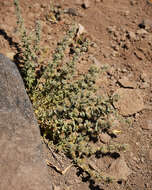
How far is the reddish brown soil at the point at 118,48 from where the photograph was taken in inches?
98.8

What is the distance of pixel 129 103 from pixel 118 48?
3.03ft

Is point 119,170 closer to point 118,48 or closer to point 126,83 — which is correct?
point 126,83

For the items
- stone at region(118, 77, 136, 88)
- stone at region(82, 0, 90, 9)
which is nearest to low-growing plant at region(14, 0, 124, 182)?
stone at region(118, 77, 136, 88)

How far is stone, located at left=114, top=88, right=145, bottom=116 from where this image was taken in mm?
2928

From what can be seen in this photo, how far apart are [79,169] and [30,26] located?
218 cm

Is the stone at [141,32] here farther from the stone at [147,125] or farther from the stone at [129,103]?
the stone at [147,125]

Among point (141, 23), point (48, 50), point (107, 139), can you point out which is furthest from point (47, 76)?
point (141, 23)

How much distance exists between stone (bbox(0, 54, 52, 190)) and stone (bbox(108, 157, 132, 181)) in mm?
824

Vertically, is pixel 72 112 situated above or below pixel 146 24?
below

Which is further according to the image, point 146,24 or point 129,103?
point 146,24

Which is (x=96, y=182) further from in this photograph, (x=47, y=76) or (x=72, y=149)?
(x=47, y=76)

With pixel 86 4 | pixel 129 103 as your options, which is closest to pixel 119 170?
pixel 129 103

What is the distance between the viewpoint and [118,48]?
11.6 feet

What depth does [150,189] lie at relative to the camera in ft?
8.02
